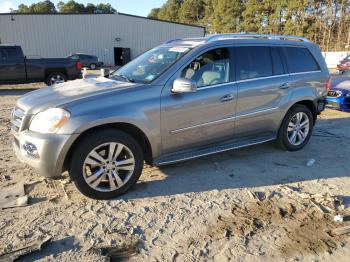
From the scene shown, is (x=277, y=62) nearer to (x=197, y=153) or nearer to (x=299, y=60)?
(x=299, y=60)

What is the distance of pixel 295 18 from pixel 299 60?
47115 mm

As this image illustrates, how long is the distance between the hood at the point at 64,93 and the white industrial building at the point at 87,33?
104 feet

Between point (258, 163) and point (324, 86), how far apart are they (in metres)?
2.00

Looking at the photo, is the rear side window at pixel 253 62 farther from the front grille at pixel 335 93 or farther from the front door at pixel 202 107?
the front grille at pixel 335 93

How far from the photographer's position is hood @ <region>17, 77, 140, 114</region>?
390 cm

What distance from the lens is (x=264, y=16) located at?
54688 mm

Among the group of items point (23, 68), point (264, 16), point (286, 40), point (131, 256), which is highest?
point (264, 16)

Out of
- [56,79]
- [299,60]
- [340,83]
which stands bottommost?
[56,79]

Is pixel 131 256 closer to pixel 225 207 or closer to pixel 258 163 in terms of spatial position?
pixel 225 207

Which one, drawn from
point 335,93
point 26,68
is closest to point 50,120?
point 335,93

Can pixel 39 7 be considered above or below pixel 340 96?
above

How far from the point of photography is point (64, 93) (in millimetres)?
4195

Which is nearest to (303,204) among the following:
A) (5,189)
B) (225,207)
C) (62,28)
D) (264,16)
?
(225,207)

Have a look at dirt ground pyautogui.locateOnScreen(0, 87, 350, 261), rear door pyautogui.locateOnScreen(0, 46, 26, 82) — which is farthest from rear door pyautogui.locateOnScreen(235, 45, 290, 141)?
rear door pyautogui.locateOnScreen(0, 46, 26, 82)
